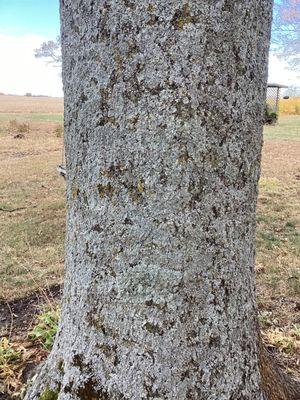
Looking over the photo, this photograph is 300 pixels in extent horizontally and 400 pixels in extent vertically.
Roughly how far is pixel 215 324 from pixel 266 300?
7.26 ft

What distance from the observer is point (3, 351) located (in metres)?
2.60

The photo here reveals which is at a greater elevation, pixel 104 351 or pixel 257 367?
pixel 104 351

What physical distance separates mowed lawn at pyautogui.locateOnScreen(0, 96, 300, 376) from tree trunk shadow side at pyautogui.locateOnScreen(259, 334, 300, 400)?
56 cm

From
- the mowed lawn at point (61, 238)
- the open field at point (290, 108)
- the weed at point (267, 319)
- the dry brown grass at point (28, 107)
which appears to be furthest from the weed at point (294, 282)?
the dry brown grass at point (28, 107)

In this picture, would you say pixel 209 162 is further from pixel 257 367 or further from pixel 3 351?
pixel 3 351

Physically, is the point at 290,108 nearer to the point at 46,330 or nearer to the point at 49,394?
the point at 46,330

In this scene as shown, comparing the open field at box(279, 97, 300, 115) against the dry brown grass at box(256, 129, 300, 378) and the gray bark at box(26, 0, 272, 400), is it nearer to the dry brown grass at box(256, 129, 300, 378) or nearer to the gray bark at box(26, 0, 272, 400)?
the dry brown grass at box(256, 129, 300, 378)

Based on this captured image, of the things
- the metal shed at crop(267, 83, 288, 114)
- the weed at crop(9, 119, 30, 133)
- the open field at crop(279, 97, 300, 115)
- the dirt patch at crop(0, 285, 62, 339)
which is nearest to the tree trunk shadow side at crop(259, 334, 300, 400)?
the dirt patch at crop(0, 285, 62, 339)

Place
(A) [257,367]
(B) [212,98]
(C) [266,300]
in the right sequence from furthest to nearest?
(C) [266,300] < (A) [257,367] < (B) [212,98]

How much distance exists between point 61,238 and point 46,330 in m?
2.37

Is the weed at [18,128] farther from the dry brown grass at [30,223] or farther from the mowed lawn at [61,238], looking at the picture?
the mowed lawn at [61,238]

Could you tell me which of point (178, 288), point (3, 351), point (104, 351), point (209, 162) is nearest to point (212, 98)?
point (209, 162)

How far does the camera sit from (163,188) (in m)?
1.36

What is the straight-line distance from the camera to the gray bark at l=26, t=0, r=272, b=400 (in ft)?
4.30
